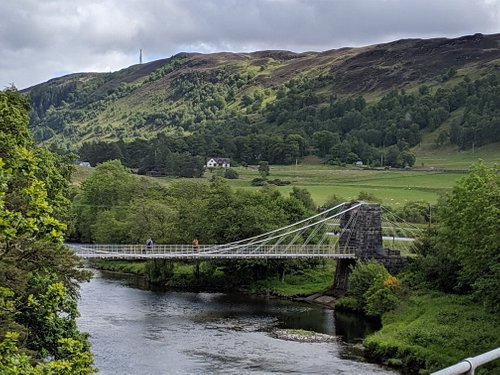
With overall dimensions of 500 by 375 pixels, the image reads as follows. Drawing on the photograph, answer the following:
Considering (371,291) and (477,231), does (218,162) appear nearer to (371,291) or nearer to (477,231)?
(371,291)

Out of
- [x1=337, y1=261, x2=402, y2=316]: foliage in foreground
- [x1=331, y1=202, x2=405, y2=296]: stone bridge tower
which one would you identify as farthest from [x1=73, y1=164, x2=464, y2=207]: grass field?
[x1=337, y1=261, x2=402, y2=316]: foliage in foreground

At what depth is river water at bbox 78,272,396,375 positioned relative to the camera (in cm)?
3169

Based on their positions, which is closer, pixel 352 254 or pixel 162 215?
pixel 352 254

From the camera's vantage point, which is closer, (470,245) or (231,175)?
(470,245)

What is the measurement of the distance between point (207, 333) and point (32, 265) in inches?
786

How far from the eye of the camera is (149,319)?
41938 millimetres

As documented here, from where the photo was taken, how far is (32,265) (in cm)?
1972

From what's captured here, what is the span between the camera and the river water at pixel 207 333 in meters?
31.7

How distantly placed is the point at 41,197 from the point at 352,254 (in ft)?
149

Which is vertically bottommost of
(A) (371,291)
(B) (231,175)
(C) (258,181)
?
(A) (371,291)

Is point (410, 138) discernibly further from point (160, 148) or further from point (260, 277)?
point (260, 277)

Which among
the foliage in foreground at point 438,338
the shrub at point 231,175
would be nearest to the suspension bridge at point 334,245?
the foliage in foreground at point 438,338

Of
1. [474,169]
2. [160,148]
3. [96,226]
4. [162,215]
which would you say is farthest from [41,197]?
[160,148]

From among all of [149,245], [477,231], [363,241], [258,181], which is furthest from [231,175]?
[477,231]
